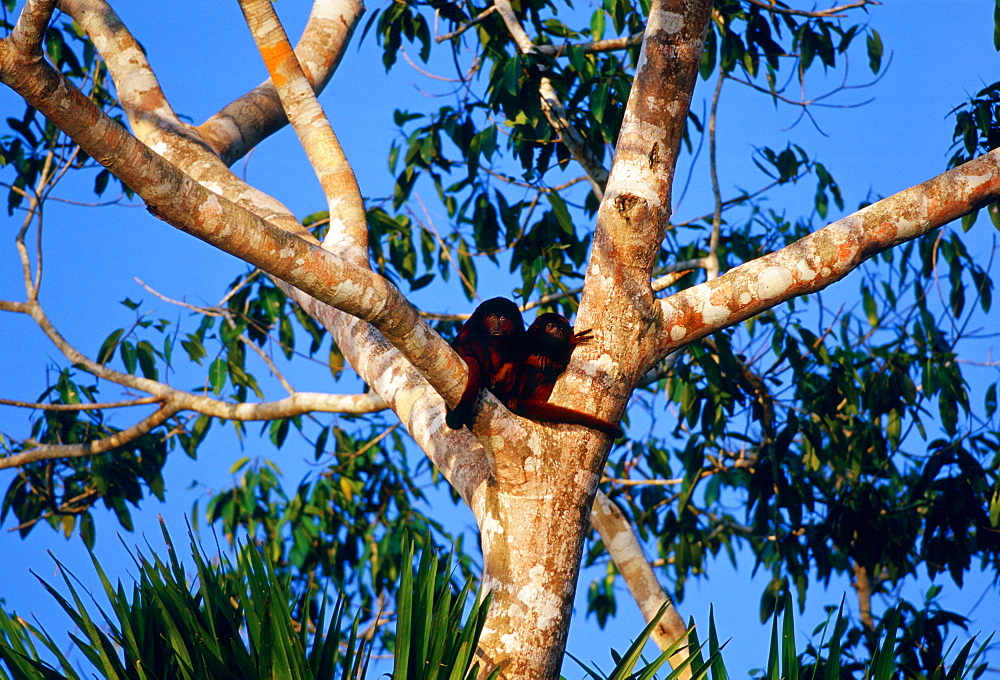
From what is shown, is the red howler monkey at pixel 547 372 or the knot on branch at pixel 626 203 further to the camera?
the knot on branch at pixel 626 203

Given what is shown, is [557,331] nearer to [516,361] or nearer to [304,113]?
[516,361]

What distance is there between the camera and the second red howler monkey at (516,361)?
8.77ft

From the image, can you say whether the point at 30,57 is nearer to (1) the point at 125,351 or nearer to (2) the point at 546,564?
(2) the point at 546,564

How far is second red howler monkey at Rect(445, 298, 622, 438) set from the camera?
267cm

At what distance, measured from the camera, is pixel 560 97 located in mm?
4984

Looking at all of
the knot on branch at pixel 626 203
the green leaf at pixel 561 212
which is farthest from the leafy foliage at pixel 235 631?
the green leaf at pixel 561 212

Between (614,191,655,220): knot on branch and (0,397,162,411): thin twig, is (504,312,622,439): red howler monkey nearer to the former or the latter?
(614,191,655,220): knot on branch

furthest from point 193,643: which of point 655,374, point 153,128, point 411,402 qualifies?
point 655,374

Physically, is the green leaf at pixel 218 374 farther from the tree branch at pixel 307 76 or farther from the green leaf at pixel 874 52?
the green leaf at pixel 874 52

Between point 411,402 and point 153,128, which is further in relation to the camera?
point 153,128

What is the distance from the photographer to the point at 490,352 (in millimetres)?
3354

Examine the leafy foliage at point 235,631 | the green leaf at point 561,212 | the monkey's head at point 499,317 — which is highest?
the green leaf at point 561,212

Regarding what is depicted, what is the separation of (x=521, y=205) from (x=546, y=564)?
11.1 feet

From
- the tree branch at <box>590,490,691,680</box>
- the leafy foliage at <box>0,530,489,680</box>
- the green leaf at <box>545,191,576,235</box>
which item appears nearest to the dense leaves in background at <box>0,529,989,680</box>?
the leafy foliage at <box>0,530,489,680</box>
